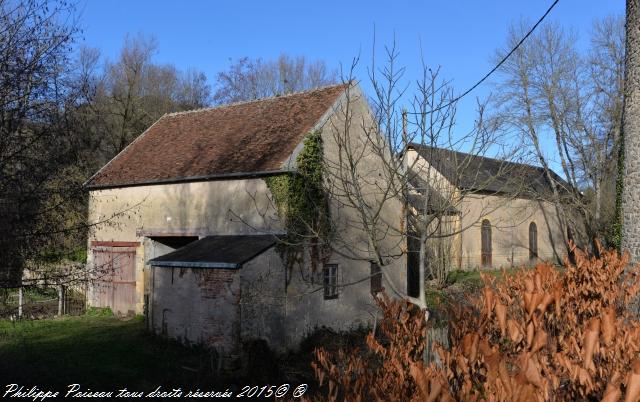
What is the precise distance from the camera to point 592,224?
25.9 m

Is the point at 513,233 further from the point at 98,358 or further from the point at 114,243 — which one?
the point at 98,358

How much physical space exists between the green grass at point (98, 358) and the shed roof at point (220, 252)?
2.12 metres

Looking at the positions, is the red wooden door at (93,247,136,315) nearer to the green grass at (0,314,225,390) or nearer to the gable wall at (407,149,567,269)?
the green grass at (0,314,225,390)

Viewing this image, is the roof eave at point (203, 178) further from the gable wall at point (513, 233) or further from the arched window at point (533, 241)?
the arched window at point (533, 241)

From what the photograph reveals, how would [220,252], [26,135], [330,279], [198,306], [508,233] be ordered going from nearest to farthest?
[26,135] < [198,306] < [220,252] < [330,279] < [508,233]

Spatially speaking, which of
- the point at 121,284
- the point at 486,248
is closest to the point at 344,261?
the point at 121,284

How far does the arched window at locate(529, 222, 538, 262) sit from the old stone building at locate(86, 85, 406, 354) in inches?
773

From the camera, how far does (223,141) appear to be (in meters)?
17.8

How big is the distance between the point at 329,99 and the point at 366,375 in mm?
14048

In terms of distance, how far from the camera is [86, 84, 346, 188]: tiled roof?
622 inches

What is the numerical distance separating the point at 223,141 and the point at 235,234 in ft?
12.5

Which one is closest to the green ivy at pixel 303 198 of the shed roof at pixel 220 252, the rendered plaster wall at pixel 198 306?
the shed roof at pixel 220 252

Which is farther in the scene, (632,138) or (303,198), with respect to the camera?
(303,198)

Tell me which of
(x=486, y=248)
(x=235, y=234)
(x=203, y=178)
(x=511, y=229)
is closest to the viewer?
(x=235, y=234)
